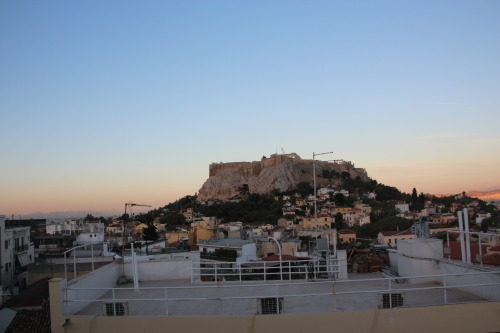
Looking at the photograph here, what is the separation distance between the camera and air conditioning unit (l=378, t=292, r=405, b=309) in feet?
18.7

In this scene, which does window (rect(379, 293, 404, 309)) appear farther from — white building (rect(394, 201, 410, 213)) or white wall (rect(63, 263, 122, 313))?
white building (rect(394, 201, 410, 213))

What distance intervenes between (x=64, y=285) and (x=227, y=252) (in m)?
22.1

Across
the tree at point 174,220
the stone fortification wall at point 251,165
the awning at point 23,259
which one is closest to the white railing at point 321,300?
the awning at point 23,259

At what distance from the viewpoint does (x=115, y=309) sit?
5871 mm

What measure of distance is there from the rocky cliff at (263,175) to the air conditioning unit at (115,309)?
336ft

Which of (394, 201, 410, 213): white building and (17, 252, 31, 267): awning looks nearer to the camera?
(17, 252, 31, 267): awning

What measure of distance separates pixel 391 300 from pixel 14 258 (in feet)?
83.3

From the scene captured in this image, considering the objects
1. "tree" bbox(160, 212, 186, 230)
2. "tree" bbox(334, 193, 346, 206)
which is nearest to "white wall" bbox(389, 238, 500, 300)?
"tree" bbox(160, 212, 186, 230)

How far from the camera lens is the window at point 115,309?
5863 mm

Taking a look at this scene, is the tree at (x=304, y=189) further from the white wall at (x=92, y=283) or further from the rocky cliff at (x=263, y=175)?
the white wall at (x=92, y=283)

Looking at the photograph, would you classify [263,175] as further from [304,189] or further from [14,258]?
[14,258]

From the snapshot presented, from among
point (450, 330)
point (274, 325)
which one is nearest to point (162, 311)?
point (274, 325)

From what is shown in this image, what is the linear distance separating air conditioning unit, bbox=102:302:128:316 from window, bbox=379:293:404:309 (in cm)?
361

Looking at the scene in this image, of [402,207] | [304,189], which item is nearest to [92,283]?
[402,207]
